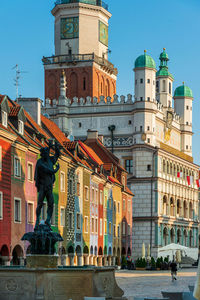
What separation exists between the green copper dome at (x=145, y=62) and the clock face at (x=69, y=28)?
10133mm

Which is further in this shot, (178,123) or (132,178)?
(178,123)

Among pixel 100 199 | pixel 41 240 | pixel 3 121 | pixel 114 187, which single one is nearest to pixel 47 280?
pixel 41 240

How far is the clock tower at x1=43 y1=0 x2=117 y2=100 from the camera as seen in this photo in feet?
354

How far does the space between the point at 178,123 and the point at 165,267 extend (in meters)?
41.0

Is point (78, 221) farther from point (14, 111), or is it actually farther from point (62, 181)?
point (14, 111)

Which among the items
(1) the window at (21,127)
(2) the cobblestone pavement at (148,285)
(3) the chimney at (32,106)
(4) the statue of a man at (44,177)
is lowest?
(2) the cobblestone pavement at (148,285)

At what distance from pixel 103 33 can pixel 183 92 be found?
15.7 meters

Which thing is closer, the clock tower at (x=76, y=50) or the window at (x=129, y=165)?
the window at (x=129, y=165)

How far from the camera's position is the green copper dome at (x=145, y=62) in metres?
103

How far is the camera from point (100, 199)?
70.7 meters

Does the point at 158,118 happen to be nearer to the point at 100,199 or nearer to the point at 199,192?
the point at 199,192

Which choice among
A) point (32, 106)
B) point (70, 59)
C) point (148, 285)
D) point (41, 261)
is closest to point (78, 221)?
point (32, 106)

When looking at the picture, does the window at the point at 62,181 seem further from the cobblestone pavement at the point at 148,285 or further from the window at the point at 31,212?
the cobblestone pavement at the point at 148,285

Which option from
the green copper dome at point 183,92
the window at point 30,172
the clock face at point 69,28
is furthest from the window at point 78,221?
the green copper dome at point 183,92
